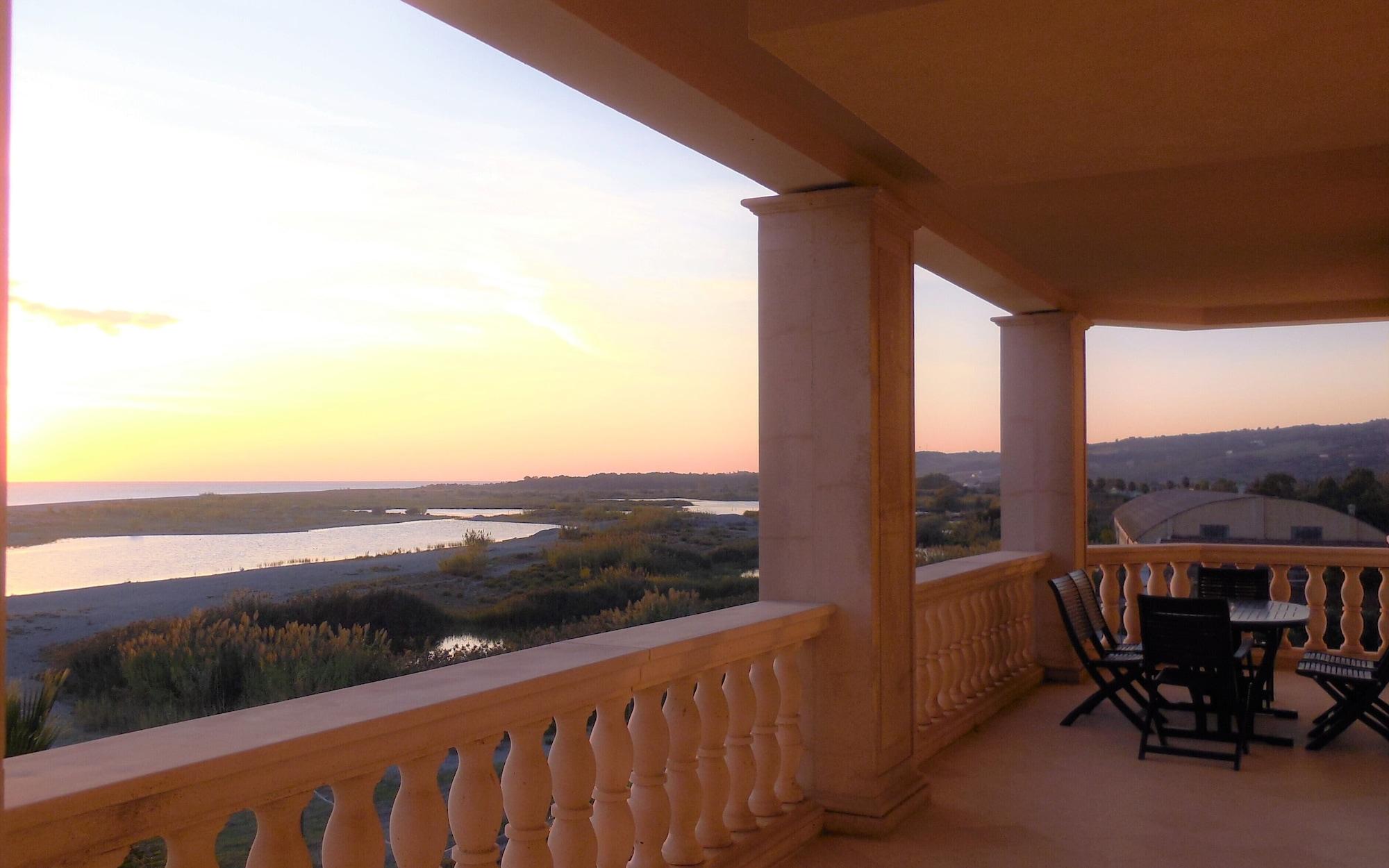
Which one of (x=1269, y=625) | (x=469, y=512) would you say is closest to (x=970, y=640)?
(x=1269, y=625)

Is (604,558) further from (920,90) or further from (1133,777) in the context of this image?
(920,90)

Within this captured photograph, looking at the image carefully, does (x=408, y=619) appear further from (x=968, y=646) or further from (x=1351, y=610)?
(x=1351, y=610)

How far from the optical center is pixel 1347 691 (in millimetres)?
5934

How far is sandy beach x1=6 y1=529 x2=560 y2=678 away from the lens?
719 cm

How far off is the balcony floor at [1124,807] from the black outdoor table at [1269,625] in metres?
0.15

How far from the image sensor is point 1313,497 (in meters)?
16.5

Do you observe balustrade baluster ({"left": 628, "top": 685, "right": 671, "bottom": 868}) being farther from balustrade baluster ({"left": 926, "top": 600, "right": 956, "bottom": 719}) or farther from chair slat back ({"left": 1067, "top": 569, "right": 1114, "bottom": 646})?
chair slat back ({"left": 1067, "top": 569, "right": 1114, "bottom": 646})

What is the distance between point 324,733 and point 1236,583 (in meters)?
7.48

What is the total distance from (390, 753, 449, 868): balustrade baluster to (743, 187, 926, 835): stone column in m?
2.46

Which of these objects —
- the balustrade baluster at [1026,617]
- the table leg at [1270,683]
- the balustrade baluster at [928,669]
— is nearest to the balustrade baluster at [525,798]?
the balustrade baluster at [928,669]

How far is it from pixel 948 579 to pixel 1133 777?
1413 mm

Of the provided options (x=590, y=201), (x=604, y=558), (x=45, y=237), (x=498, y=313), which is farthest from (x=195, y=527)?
(x=590, y=201)

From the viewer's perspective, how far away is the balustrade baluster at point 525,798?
8.55 feet

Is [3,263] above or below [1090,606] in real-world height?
above
